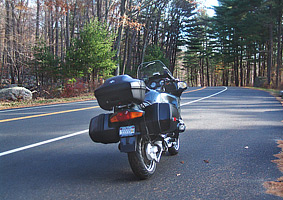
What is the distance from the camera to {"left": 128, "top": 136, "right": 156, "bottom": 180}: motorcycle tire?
11.6 feet

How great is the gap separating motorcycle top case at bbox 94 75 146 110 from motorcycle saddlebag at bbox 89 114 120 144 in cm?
22

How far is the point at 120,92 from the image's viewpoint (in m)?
3.59

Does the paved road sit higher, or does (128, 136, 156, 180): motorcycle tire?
Answer: (128, 136, 156, 180): motorcycle tire

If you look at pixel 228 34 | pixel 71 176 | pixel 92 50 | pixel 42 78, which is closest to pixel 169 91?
pixel 71 176

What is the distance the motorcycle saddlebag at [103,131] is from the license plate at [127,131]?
0.49 feet

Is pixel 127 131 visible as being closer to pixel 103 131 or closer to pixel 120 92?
pixel 103 131

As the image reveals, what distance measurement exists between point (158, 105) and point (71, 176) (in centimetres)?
154

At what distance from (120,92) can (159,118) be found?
646mm

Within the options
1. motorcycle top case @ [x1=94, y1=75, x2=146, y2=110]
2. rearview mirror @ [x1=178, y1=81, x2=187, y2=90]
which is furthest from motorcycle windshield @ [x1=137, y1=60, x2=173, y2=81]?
motorcycle top case @ [x1=94, y1=75, x2=146, y2=110]

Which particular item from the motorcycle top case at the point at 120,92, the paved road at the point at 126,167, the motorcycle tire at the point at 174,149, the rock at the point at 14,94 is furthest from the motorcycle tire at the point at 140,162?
the rock at the point at 14,94

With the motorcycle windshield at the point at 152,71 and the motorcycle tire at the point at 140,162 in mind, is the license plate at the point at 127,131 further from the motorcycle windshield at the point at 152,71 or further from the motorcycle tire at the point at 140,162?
the motorcycle windshield at the point at 152,71

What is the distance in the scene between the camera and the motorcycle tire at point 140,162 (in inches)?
140

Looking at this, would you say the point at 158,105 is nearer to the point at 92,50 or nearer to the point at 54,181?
the point at 54,181

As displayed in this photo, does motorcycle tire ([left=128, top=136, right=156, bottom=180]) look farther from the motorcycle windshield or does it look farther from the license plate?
the motorcycle windshield
